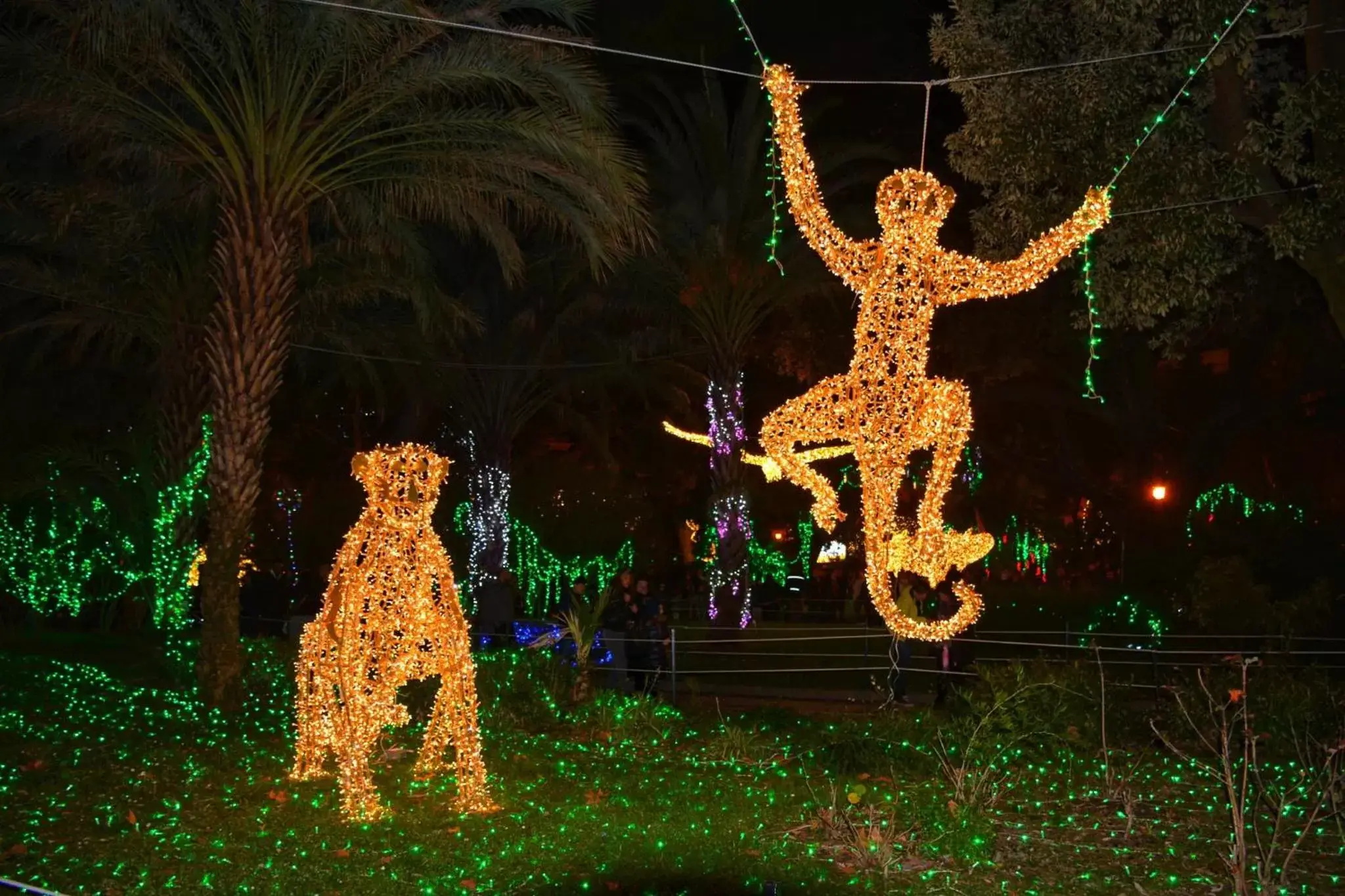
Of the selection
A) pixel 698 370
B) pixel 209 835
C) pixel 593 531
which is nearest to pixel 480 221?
pixel 209 835

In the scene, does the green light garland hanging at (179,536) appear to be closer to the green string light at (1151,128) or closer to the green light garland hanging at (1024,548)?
the green string light at (1151,128)

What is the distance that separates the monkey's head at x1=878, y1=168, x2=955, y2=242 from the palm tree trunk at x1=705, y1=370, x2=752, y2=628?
1057 centimetres

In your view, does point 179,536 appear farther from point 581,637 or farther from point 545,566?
point 545,566

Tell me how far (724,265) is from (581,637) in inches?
366

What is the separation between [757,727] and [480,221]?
5716 millimetres

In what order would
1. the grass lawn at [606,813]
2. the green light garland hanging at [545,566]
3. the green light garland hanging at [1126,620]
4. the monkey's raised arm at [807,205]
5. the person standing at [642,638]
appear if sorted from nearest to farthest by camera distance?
the grass lawn at [606,813] → the monkey's raised arm at [807,205] → the person standing at [642,638] → the green light garland hanging at [1126,620] → the green light garland hanging at [545,566]

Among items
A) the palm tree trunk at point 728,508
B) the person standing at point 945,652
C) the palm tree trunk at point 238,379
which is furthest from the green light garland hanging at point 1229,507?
the palm tree trunk at point 238,379

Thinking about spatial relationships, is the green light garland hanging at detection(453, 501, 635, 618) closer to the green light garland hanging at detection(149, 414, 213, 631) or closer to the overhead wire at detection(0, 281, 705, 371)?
the overhead wire at detection(0, 281, 705, 371)

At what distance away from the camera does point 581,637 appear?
13586mm

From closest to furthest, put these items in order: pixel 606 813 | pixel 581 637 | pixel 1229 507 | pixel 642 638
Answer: pixel 606 813 < pixel 581 637 < pixel 642 638 < pixel 1229 507

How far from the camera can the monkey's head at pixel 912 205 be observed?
1091 cm

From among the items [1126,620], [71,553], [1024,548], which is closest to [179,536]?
[71,553]

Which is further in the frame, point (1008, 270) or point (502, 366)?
point (502, 366)

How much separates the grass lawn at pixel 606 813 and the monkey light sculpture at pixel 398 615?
579mm
